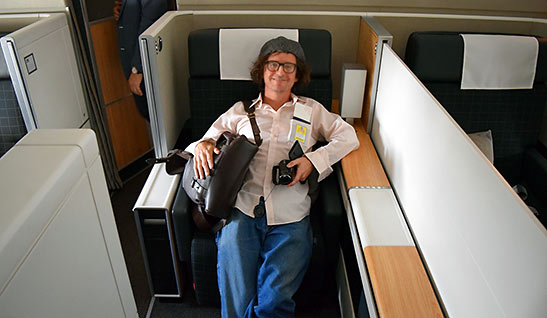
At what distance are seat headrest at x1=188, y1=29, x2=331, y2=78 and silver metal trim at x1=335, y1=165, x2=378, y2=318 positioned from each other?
51 cm

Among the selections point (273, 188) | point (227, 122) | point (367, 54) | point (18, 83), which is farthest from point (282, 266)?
point (18, 83)

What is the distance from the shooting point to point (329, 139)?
1.86 meters

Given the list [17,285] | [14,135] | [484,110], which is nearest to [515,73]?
[484,110]

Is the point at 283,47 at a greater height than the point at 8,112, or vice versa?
the point at 283,47

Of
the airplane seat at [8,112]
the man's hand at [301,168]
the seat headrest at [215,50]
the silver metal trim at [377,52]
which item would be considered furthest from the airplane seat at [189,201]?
the airplane seat at [8,112]

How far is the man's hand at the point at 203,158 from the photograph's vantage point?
1607mm

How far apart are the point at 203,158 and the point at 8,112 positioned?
1020 mm

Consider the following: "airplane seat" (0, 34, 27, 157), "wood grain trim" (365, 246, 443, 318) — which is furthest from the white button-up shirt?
"airplane seat" (0, 34, 27, 157)

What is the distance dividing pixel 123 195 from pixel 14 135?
2.39ft

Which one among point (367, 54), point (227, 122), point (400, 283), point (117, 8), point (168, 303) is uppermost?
point (117, 8)

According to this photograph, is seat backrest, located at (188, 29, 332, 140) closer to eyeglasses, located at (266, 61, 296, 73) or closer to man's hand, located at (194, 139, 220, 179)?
eyeglasses, located at (266, 61, 296, 73)

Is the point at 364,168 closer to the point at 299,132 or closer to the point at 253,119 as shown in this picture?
the point at 299,132

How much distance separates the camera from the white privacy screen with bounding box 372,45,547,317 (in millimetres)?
807

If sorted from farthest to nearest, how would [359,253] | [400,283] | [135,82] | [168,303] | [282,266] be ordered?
[135,82] < [168,303] < [282,266] < [359,253] < [400,283]
